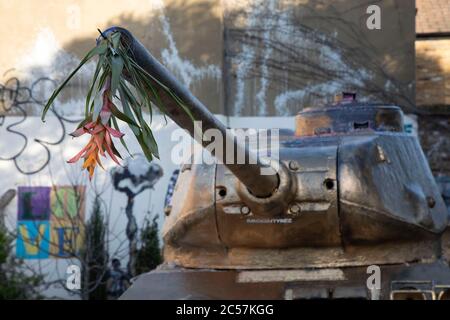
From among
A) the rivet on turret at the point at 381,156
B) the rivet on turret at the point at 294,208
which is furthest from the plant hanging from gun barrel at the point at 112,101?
the rivet on turret at the point at 381,156

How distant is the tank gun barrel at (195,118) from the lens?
16.4 feet

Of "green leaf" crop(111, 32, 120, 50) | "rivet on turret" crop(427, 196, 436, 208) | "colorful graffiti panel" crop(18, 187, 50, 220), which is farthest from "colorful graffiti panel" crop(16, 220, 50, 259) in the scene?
"green leaf" crop(111, 32, 120, 50)

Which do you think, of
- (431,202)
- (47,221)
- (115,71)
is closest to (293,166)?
(431,202)

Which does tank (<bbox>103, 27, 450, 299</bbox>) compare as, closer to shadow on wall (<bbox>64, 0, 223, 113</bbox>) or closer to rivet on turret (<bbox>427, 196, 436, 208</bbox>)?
rivet on turret (<bbox>427, 196, 436, 208</bbox>)

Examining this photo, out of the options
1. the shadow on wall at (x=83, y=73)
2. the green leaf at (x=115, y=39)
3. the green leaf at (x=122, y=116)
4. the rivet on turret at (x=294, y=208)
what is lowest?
the rivet on turret at (x=294, y=208)

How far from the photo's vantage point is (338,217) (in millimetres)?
7172

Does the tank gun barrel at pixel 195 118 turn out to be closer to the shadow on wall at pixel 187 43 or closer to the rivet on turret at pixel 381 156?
the rivet on turret at pixel 381 156

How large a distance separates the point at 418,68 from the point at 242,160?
11.5m

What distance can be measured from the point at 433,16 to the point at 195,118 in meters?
13.7

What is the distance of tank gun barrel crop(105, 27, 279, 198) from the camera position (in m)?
4.99

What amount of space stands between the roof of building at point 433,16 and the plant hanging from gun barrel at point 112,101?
13.4m

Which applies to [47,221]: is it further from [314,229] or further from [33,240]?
[314,229]

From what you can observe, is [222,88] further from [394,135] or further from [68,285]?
[394,135]

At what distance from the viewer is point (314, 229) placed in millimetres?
7180
